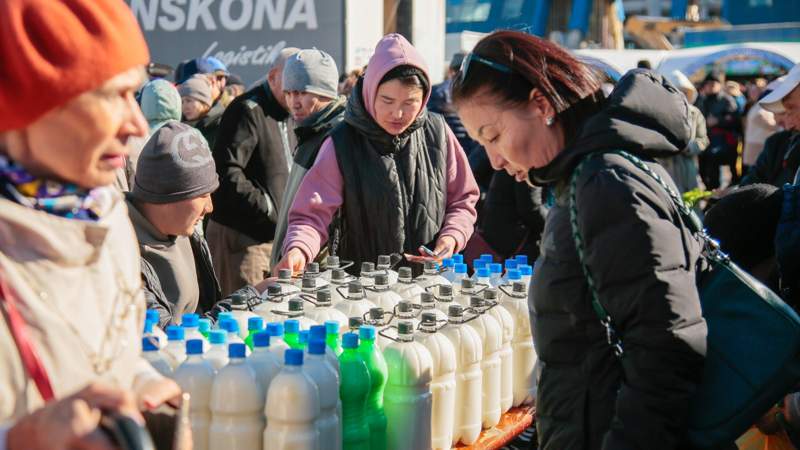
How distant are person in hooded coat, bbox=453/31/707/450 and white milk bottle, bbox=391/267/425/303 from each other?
85cm

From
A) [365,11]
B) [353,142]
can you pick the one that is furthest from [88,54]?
[365,11]

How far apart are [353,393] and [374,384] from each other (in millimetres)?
108

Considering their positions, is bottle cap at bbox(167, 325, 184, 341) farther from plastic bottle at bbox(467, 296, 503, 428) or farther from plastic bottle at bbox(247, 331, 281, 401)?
plastic bottle at bbox(467, 296, 503, 428)

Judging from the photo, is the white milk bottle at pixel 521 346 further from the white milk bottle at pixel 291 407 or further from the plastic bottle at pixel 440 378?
the white milk bottle at pixel 291 407

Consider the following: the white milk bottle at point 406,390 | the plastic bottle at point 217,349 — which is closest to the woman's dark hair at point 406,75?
the white milk bottle at point 406,390

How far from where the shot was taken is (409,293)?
10.3 ft

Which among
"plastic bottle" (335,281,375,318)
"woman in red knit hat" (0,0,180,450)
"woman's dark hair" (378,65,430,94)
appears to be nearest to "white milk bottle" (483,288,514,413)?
"plastic bottle" (335,281,375,318)

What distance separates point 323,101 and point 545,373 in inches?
124

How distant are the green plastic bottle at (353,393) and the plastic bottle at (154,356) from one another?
1.47 ft

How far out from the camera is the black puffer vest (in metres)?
3.94

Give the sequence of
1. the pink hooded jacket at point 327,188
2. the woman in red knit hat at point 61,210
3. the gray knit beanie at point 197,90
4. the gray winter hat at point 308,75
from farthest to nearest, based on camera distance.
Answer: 1. the gray knit beanie at point 197,90
2. the gray winter hat at point 308,75
3. the pink hooded jacket at point 327,188
4. the woman in red knit hat at point 61,210

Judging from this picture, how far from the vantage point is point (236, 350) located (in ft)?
7.13

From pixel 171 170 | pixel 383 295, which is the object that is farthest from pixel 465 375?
pixel 171 170

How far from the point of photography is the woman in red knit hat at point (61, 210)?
131cm
